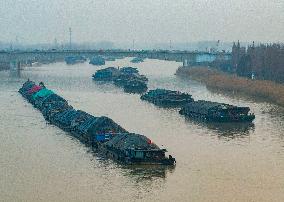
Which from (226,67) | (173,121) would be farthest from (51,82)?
(173,121)

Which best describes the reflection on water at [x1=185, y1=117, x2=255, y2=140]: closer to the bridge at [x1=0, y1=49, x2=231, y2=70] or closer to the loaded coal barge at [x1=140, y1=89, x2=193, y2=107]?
the loaded coal barge at [x1=140, y1=89, x2=193, y2=107]

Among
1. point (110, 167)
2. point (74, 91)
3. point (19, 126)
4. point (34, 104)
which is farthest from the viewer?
point (74, 91)

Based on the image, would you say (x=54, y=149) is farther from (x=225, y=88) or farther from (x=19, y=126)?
(x=225, y=88)

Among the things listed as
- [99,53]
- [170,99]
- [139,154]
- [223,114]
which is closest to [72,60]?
[99,53]

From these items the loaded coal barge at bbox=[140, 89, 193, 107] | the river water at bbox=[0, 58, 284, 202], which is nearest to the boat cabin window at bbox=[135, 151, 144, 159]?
the river water at bbox=[0, 58, 284, 202]

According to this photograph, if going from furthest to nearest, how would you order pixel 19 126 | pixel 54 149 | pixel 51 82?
pixel 51 82 → pixel 19 126 → pixel 54 149

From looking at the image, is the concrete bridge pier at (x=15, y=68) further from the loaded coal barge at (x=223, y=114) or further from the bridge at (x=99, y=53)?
the loaded coal barge at (x=223, y=114)
